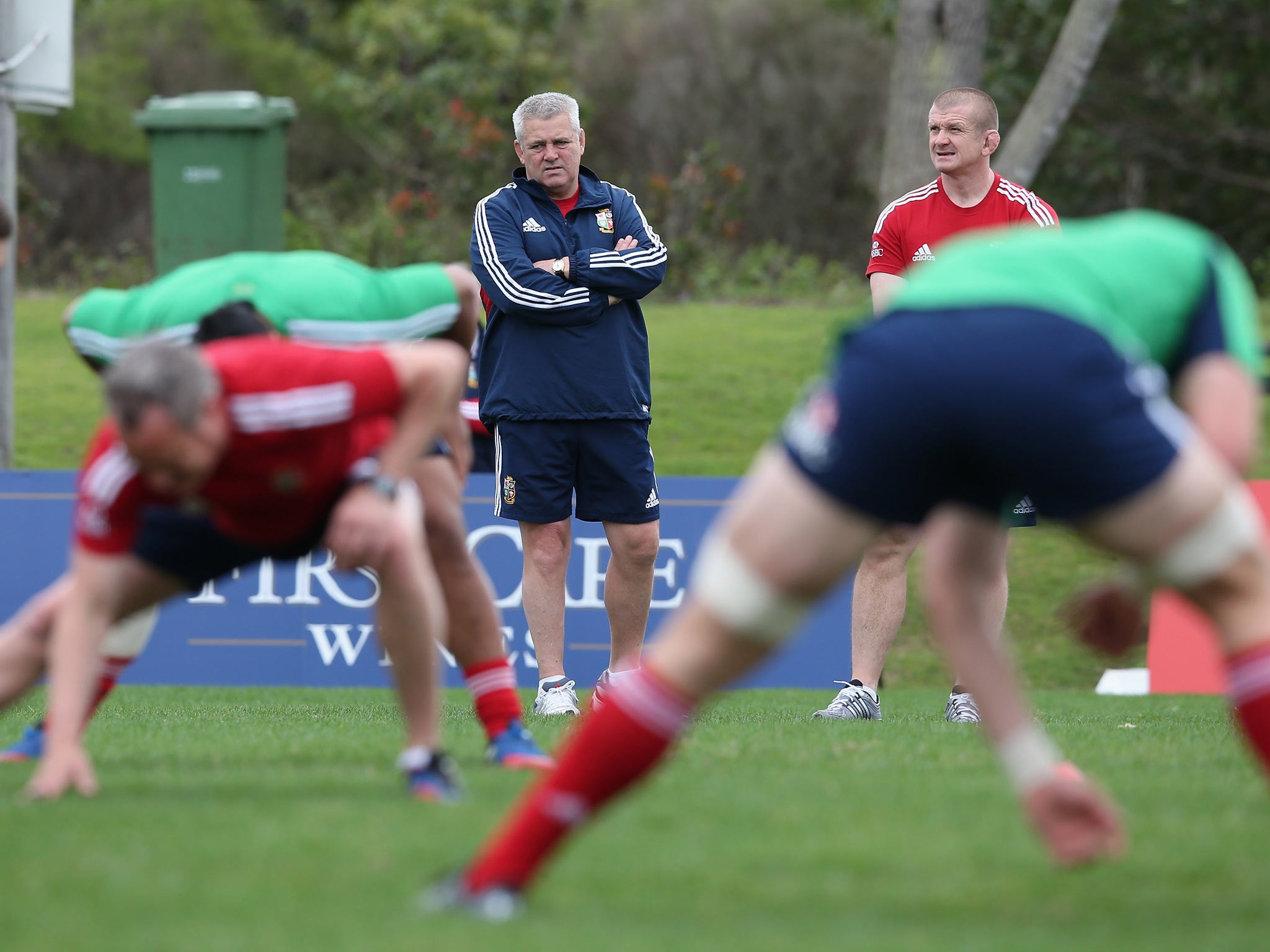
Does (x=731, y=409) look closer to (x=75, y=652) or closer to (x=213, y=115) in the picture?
(x=213, y=115)

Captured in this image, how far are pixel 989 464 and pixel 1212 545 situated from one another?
0.44 metres

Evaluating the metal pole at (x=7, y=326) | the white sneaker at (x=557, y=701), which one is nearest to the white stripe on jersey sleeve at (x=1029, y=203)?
the white sneaker at (x=557, y=701)

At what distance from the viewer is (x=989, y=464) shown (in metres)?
3.30

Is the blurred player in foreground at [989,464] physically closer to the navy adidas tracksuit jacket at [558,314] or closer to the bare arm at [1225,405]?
the bare arm at [1225,405]

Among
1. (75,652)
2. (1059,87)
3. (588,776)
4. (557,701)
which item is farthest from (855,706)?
(1059,87)

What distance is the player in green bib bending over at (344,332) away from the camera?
504cm

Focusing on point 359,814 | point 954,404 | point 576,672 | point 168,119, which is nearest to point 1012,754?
point 954,404

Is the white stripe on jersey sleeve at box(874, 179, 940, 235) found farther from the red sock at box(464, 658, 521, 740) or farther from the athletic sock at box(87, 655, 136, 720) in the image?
the athletic sock at box(87, 655, 136, 720)

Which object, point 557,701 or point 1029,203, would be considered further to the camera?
point 1029,203

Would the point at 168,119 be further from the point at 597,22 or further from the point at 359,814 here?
the point at 597,22

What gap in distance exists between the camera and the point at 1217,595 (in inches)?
131

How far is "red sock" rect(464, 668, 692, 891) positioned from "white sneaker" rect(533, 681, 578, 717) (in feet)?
12.7

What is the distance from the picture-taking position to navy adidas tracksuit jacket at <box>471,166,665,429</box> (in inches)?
293

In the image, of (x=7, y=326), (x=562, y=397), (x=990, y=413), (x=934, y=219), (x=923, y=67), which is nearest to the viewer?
(x=990, y=413)
